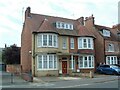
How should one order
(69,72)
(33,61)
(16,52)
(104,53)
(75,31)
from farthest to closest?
(16,52) < (104,53) < (75,31) < (69,72) < (33,61)

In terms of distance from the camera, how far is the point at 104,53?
45688 mm

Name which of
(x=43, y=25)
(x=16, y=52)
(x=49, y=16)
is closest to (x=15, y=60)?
(x=16, y=52)

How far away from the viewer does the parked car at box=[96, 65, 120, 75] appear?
39.7 m

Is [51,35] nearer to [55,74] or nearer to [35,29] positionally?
[35,29]

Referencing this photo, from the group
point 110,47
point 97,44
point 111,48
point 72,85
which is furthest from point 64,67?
point 72,85

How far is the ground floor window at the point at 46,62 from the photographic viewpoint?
36.3 m

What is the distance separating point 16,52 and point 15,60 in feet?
6.91

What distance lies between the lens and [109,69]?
40469 millimetres

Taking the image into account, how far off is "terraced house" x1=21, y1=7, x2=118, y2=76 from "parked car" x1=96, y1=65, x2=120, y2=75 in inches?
50.0

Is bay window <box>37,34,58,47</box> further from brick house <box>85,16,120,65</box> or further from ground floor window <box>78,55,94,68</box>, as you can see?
brick house <box>85,16,120,65</box>

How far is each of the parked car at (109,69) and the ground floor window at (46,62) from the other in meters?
9.71

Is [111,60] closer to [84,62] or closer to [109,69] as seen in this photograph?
[109,69]

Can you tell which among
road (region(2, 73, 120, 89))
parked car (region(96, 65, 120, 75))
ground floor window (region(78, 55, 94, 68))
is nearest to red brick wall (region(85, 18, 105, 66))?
parked car (region(96, 65, 120, 75))

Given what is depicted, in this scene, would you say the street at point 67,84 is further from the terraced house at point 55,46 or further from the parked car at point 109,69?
the parked car at point 109,69
